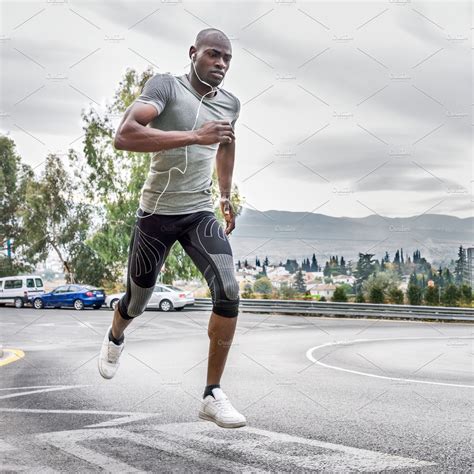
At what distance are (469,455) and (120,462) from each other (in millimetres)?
1916

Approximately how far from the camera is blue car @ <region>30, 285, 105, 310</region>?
26.6 meters

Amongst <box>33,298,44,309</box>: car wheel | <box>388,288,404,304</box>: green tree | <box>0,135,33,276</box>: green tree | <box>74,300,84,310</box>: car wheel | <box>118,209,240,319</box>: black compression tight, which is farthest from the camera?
<box>0,135,33,276</box>: green tree

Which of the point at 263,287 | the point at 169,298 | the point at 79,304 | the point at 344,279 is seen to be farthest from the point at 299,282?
the point at 79,304

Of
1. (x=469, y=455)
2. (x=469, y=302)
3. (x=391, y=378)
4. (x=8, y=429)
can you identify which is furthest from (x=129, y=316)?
(x=469, y=302)

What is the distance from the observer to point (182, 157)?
435cm

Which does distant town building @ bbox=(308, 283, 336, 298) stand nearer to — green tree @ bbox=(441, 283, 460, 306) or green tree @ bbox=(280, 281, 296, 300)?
green tree @ bbox=(280, 281, 296, 300)

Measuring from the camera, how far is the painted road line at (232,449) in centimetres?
394

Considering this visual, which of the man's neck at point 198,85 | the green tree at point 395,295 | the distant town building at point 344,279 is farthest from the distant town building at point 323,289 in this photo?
the man's neck at point 198,85

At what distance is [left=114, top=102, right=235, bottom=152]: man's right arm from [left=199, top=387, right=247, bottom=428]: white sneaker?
1433mm

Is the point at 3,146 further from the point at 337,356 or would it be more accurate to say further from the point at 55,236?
the point at 337,356

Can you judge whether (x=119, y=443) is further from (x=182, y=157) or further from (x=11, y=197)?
(x=11, y=197)

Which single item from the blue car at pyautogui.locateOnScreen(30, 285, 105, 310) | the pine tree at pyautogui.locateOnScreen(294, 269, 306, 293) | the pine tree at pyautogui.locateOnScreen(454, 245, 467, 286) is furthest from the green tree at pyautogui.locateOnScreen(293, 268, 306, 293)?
the blue car at pyautogui.locateOnScreen(30, 285, 105, 310)

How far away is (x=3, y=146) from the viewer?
39.7m

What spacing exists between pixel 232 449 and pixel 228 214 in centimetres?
134
